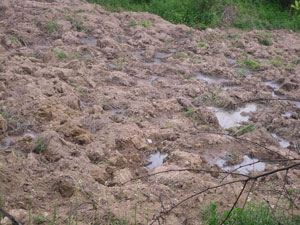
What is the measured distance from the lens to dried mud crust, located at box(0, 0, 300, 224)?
3.78m

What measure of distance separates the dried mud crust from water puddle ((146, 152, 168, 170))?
94 mm

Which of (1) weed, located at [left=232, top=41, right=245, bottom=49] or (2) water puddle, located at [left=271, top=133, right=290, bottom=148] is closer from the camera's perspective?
(2) water puddle, located at [left=271, top=133, right=290, bottom=148]

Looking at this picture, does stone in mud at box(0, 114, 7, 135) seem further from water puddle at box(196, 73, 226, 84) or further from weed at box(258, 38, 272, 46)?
weed at box(258, 38, 272, 46)

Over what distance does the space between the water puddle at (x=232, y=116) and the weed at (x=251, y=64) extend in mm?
2339

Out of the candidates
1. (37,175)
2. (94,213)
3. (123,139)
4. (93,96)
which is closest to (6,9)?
(93,96)

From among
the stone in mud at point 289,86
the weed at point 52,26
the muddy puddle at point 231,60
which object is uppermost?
the weed at point 52,26

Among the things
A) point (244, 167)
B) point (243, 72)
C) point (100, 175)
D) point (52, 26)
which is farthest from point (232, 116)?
point (52, 26)

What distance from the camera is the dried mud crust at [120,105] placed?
12.4 ft

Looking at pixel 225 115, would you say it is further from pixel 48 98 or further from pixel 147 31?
pixel 147 31

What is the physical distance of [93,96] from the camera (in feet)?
20.9

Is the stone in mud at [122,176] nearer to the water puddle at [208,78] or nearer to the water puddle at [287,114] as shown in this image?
the water puddle at [287,114]

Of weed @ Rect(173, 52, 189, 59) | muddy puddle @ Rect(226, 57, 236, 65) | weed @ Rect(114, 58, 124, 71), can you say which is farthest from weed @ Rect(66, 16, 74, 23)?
muddy puddle @ Rect(226, 57, 236, 65)

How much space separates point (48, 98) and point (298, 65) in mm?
6802

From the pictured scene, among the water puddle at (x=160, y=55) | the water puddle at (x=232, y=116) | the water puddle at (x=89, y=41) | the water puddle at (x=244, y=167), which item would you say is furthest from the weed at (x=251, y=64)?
the water puddle at (x=244, y=167)
